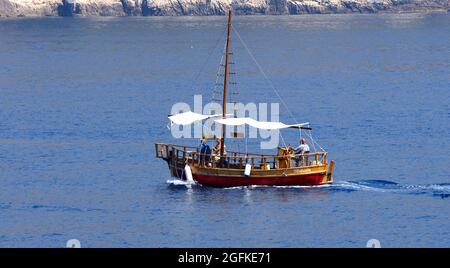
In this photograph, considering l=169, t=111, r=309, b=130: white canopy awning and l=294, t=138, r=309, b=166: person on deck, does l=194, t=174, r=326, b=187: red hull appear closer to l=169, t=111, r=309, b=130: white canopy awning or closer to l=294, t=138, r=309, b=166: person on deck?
l=294, t=138, r=309, b=166: person on deck

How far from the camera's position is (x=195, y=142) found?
96.8 m

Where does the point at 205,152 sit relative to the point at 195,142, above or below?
above

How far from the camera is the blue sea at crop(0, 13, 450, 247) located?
67125 millimetres

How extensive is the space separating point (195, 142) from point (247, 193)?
2120cm

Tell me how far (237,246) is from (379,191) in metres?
15.1

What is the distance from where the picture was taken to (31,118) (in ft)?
367

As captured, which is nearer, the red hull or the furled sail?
the red hull

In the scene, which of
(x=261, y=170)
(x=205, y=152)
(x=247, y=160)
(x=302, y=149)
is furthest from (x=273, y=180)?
(x=205, y=152)

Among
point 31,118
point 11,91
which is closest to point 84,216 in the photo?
point 31,118

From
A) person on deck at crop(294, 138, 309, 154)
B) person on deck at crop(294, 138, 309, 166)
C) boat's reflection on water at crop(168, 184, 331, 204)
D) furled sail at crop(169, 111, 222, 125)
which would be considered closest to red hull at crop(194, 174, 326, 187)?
boat's reflection on water at crop(168, 184, 331, 204)

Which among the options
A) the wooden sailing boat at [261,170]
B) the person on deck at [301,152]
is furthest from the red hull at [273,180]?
the person on deck at [301,152]

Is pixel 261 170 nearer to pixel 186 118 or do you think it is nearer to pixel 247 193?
pixel 247 193

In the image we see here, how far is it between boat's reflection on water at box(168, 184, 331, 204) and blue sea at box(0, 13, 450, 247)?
119mm

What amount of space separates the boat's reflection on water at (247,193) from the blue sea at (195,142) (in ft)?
0.39
